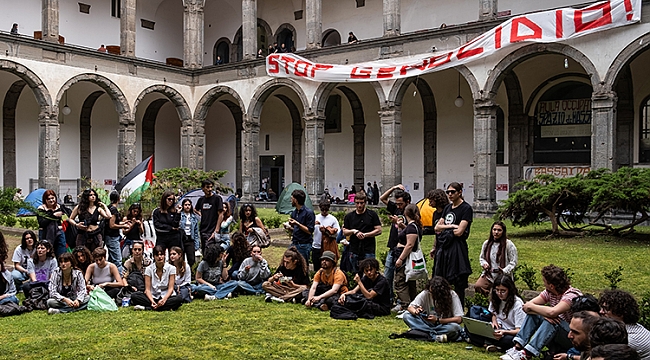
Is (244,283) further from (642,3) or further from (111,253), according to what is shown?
(642,3)

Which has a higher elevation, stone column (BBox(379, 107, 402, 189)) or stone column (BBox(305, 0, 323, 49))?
stone column (BBox(305, 0, 323, 49))

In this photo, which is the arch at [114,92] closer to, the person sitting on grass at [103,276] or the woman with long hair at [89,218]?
the woman with long hair at [89,218]

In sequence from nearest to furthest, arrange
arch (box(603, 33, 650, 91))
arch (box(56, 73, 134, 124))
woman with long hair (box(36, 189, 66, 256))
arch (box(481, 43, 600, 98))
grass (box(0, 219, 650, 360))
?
grass (box(0, 219, 650, 360)), woman with long hair (box(36, 189, 66, 256)), arch (box(603, 33, 650, 91)), arch (box(481, 43, 600, 98)), arch (box(56, 73, 134, 124))

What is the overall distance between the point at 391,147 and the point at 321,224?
41.9 feet

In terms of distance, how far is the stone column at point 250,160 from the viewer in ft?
80.2

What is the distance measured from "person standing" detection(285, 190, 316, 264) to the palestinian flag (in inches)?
341

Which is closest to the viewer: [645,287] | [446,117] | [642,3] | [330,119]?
[645,287]

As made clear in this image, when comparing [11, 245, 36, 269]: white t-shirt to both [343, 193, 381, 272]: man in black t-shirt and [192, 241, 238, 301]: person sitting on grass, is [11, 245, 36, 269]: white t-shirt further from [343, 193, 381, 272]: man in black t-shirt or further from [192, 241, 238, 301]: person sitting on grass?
[343, 193, 381, 272]: man in black t-shirt

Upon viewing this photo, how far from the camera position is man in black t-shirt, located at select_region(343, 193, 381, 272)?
7.66 meters

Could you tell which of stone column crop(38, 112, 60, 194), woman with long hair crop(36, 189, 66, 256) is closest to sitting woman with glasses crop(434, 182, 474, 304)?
woman with long hair crop(36, 189, 66, 256)

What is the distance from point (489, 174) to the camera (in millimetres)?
18672

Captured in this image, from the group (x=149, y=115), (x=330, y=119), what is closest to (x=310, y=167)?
(x=330, y=119)

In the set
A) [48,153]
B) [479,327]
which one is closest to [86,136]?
[48,153]

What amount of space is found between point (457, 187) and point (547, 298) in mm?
1661
